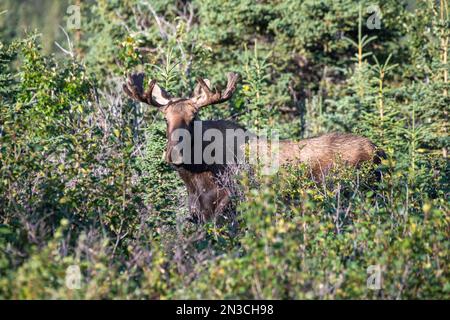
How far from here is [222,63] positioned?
54.1ft

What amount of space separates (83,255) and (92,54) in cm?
1266

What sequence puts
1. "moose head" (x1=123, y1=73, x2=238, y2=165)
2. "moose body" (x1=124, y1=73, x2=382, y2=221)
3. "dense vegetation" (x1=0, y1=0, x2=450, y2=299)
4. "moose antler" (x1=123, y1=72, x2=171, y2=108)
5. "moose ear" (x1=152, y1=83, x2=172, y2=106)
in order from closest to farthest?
1. "dense vegetation" (x1=0, y1=0, x2=450, y2=299)
2. "moose head" (x1=123, y1=73, x2=238, y2=165)
3. "moose body" (x1=124, y1=73, x2=382, y2=221)
4. "moose antler" (x1=123, y1=72, x2=171, y2=108)
5. "moose ear" (x1=152, y1=83, x2=172, y2=106)

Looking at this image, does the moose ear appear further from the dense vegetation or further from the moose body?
the dense vegetation

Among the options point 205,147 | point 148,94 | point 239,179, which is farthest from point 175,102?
point 239,179

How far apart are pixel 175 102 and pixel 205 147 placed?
27.8 inches

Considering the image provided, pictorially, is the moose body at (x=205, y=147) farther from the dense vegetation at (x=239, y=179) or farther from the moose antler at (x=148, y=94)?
the dense vegetation at (x=239, y=179)

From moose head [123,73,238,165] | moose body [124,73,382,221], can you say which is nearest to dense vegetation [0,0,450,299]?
moose body [124,73,382,221]

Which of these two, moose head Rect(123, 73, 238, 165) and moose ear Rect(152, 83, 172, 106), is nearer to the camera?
moose head Rect(123, 73, 238, 165)

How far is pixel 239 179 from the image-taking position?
782cm

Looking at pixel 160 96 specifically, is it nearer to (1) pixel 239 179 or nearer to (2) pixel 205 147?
(2) pixel 205 147

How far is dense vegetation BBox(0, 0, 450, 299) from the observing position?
5559 millimetres

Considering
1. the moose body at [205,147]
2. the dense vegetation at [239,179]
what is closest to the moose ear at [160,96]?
the moose body at [205,147]
